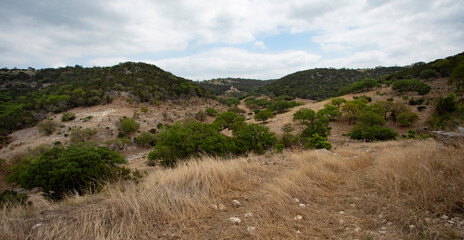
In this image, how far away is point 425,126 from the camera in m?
23.1

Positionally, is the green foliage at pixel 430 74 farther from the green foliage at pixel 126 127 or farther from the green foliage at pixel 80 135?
the green foliage at pixel 80 135

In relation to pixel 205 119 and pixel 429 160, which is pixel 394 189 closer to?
pixel 429 160

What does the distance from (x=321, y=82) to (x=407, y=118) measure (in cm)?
6712

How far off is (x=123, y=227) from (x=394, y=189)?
440 centimetres

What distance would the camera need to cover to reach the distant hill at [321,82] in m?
74.4

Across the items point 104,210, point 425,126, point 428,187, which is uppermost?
point 428,187

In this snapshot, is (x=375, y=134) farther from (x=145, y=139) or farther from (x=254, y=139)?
(x=145, y=139)

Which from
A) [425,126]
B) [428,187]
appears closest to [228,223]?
[428,187]

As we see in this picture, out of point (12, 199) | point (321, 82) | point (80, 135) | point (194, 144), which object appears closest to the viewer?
point (12, 199)

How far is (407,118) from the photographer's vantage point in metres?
24.2

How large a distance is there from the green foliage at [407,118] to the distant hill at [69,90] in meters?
48.1

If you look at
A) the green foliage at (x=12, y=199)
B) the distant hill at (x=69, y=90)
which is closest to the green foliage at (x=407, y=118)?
the green foliage at (x=12, y=199)

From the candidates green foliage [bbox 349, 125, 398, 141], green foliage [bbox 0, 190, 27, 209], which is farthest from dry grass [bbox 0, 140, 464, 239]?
green foliage [bbox 349, 125, 398, 141]

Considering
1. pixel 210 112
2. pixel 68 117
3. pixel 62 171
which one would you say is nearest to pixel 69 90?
pixel 68 117
